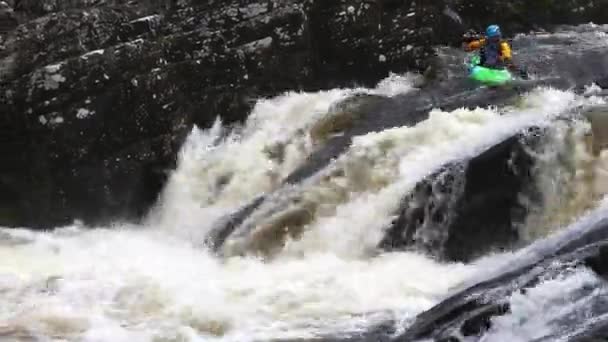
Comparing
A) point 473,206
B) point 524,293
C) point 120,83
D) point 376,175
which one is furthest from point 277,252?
point 524,293

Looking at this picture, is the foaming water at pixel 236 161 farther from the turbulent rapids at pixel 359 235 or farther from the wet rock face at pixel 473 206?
the wet rock face at pixel 473 206

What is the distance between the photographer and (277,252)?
8578 mm

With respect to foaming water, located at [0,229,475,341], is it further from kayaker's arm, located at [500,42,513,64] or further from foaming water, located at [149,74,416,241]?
kayaker's arm, located at [500,42,513,64]

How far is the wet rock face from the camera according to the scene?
26.9 feet

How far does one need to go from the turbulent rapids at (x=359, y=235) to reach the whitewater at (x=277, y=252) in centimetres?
2

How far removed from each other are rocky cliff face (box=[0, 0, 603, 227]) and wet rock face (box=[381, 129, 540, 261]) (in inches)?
135

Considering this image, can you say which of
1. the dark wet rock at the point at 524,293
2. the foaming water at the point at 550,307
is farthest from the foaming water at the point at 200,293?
the foaming water at the point at 550,307

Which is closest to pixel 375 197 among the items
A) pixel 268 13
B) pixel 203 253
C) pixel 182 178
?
pixel 203 253

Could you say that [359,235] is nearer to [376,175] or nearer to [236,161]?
[376,175]

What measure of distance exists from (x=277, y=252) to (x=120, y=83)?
3137 mm

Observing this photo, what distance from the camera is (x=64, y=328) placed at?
22.3 ft

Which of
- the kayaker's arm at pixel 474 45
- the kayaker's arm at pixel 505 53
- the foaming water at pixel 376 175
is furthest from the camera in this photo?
the kayaker's arm at pixel 474 45

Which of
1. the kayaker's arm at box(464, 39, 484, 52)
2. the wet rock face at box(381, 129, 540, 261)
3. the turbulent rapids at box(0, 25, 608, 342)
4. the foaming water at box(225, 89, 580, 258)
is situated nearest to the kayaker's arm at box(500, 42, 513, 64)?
the kayaker's arm at box(464, 39, 484, 52)

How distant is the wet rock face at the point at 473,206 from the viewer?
26.9ft
